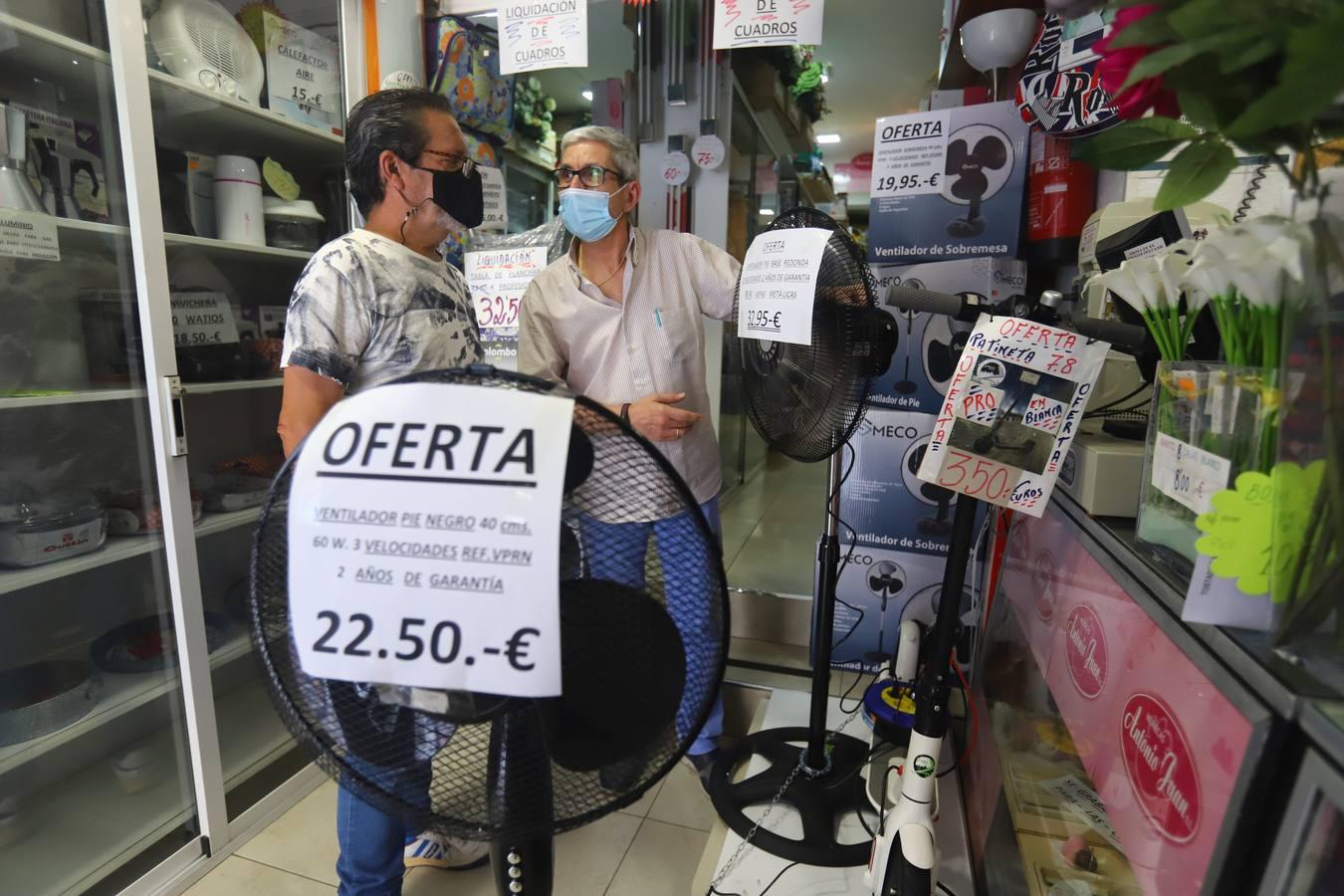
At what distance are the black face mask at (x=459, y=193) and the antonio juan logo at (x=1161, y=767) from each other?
4.48 ft

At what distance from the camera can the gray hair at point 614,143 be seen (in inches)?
63.8

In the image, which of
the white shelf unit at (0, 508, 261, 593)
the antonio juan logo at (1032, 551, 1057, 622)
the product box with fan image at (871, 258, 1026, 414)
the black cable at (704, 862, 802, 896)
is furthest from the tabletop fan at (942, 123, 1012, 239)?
the white shelf unit at (0, 508, 261, 593)

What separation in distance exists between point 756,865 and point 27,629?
186cm

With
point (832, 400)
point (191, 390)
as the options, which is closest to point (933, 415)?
point (832, 400)

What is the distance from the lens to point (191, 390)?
1701 mm

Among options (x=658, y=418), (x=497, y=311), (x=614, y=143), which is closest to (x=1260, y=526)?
(x=658, y=418)

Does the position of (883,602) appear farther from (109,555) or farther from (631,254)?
(109,555)

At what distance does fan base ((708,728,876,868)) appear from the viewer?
150 cm

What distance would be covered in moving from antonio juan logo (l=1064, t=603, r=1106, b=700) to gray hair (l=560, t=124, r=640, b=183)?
134cm

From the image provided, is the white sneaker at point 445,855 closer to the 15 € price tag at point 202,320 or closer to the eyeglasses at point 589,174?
the 15 € price tag at point 202,320

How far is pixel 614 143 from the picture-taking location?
5.36ft

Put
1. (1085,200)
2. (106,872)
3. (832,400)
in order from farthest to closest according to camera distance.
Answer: (1085,200)
(106,872)
(832,400)

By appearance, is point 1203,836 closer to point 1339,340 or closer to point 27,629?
point 1339,340

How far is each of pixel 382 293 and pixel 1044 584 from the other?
4.27ft
